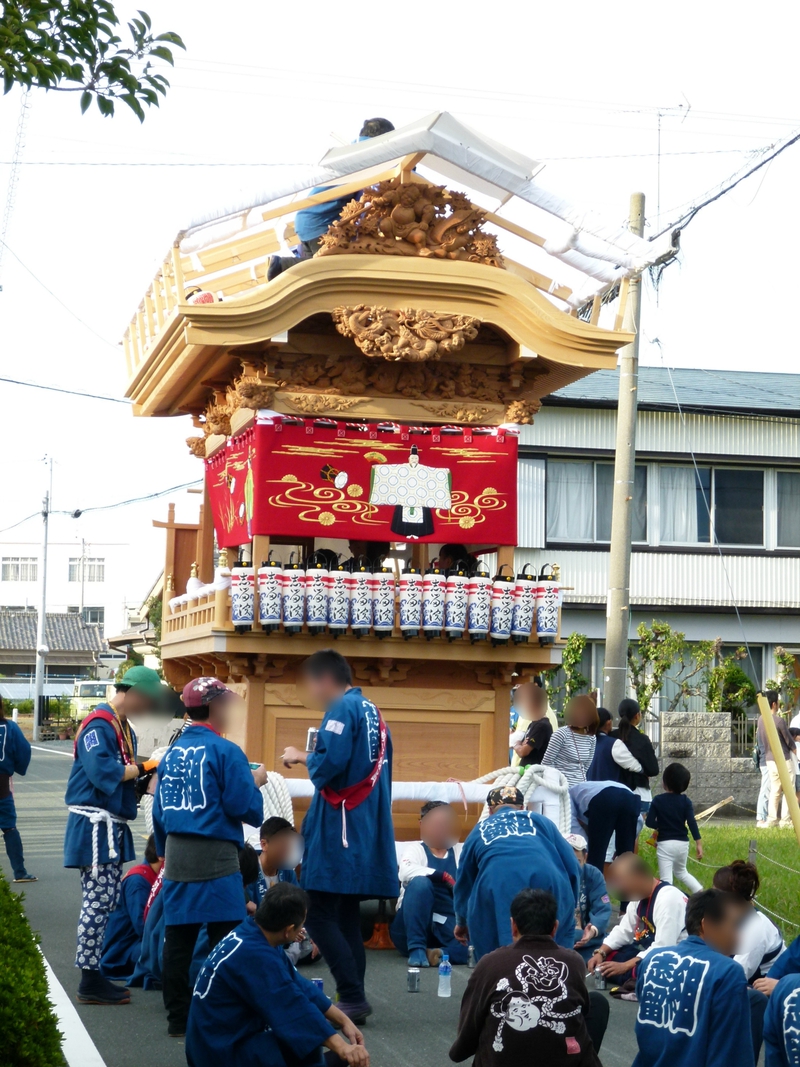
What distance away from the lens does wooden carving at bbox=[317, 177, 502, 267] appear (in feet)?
35.8

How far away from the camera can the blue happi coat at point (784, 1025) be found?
433 cm

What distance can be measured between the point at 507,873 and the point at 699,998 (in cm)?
162

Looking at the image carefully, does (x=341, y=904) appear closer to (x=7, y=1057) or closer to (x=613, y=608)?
(x=7, y=1057)

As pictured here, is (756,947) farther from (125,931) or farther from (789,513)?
(789,513)

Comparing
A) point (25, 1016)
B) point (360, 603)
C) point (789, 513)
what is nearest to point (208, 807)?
point (25, 1016)

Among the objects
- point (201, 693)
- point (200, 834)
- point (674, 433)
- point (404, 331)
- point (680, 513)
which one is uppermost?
point (674, 433)

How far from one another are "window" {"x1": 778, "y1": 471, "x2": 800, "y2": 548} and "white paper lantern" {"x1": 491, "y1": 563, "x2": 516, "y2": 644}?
57.2ft

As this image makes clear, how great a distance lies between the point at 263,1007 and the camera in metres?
5.14

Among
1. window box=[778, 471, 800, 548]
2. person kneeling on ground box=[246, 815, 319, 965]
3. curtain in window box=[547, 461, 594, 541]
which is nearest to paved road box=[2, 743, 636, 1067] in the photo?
person kneeling on ground box=[246, 815, 319, 965]

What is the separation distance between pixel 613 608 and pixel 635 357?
9.11ft

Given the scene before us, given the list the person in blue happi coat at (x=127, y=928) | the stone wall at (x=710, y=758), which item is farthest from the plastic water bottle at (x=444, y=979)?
the stone wall at (x=710, y=758)

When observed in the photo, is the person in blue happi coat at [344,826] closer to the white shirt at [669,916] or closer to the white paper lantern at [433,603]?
the white shirt at [669,916]

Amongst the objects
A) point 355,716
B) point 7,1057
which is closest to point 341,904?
point 355,716

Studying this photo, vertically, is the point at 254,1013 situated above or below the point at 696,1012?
below
